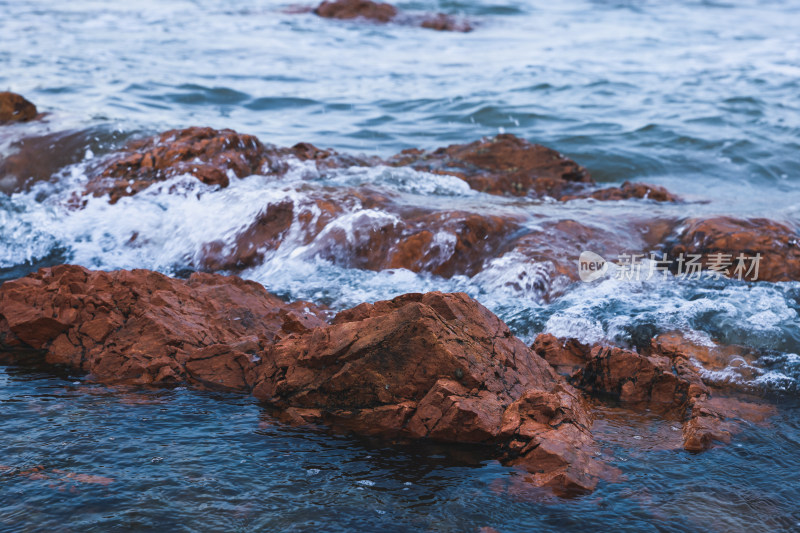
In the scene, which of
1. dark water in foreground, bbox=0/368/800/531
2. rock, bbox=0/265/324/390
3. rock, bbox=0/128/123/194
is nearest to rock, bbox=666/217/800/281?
dark water in foreground, bbox=0/368/800/531

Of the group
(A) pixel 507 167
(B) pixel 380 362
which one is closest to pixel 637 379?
(B) pixel 380 362

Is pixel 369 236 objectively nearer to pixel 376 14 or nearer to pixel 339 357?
pixel 339 357

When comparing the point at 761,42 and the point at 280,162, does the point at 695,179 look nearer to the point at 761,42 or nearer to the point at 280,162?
the point at 280,162

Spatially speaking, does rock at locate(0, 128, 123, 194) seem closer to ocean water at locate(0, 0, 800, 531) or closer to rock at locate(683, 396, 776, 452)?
ocean water at locate(0, 0, 800, 531)

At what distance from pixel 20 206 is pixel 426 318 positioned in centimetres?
526

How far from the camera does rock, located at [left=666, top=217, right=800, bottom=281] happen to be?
5.38 m

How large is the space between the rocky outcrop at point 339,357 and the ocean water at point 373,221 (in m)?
0.14

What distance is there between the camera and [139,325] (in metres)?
3.99

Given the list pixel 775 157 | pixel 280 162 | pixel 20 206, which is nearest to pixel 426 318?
pixel 280 162

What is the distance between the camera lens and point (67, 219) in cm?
685

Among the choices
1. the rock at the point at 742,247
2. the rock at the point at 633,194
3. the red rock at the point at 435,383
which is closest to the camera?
the red rock at the point at 435,383

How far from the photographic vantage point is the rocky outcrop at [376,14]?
2078cm

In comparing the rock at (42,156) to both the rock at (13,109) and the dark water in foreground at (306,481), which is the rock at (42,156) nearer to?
the rock at (13,109)

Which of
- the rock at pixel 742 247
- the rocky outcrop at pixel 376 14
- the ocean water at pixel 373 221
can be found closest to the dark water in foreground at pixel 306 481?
the ocean water at pixel 373 221
